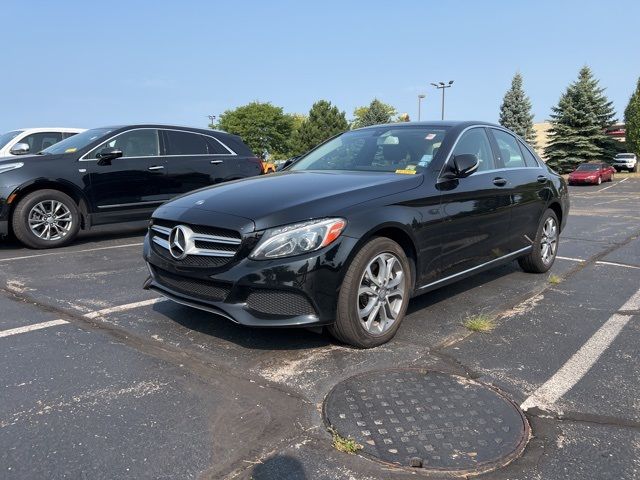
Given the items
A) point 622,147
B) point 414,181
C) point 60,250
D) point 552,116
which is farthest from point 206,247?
point 622,147

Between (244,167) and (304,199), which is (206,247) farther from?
(244,167)

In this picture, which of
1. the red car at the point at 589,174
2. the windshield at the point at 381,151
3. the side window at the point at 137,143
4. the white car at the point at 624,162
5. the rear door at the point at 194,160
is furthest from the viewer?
the white car at the point at 624,162

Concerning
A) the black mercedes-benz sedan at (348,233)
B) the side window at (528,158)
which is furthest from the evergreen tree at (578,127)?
the black mercedes-benz sedan at (348,233)

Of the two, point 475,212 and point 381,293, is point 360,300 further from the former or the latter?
point 475,212

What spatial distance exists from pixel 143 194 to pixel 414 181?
5035 mm

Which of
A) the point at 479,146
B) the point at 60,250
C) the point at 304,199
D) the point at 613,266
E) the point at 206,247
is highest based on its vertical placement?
the point at 479,146

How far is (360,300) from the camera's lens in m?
3.43

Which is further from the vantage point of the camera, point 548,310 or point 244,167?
point 244,167

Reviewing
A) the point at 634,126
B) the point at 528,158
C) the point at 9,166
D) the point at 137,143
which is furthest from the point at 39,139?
the point at 634,126

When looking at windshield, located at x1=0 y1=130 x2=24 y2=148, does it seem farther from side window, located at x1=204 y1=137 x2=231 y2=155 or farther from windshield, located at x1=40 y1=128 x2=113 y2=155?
side window, located at x1=204 y1=137 x2=231 y2=155

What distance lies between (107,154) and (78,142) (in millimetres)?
604

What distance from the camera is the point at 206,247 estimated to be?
3301 millimetres

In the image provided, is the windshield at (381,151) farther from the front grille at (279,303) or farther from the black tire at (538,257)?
the black tire at (538,257)

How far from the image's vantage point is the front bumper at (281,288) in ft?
10.0
